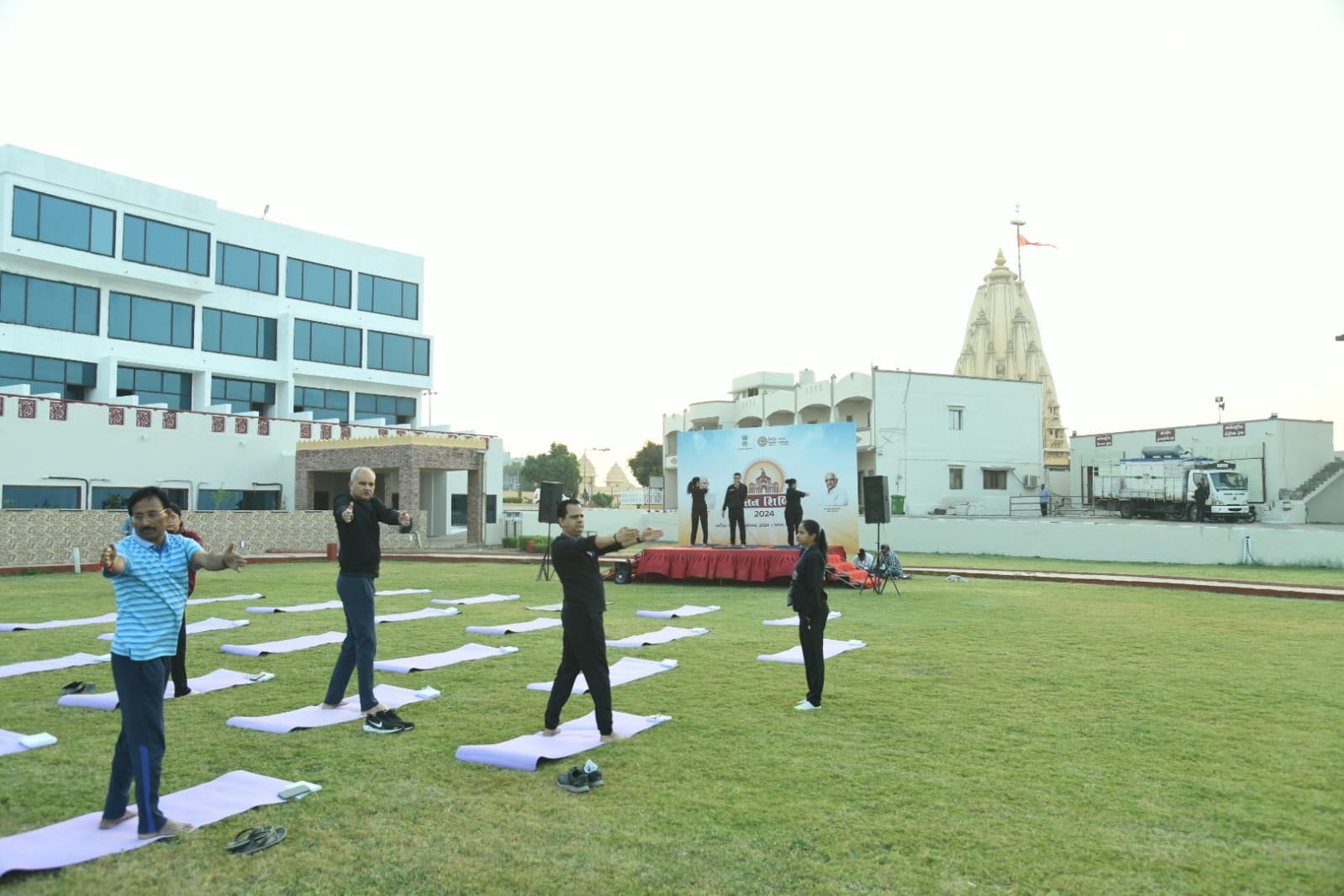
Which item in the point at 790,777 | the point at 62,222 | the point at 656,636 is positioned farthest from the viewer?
the point at 62,222

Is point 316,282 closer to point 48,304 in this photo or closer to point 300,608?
point 48,304

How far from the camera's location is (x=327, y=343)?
38.4m

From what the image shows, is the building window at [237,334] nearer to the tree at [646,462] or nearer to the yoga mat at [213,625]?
the yoga mat at [213,625]

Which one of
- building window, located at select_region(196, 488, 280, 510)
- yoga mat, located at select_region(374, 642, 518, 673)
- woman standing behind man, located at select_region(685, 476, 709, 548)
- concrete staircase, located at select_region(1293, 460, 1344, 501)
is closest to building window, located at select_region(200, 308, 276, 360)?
building window, located at select_region(196, 488, 280, 510)

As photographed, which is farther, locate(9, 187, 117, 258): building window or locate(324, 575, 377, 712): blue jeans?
locate(9, 187, 117, 258): building window

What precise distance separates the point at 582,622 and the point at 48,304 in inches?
1263

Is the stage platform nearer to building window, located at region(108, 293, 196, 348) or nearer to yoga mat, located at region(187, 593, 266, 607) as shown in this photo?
yoga mat, located at region(187, 593, 266, 607)

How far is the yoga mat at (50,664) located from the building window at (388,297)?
32.8m

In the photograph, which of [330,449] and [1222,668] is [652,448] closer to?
[330,449]

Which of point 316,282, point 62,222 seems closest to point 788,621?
point 62,222

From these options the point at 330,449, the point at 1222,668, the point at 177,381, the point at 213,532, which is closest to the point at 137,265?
the point at 177,381

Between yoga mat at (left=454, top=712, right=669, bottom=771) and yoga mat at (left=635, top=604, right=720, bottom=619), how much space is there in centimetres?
635

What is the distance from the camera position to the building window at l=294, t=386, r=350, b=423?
123ft

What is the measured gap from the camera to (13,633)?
11.0 m
